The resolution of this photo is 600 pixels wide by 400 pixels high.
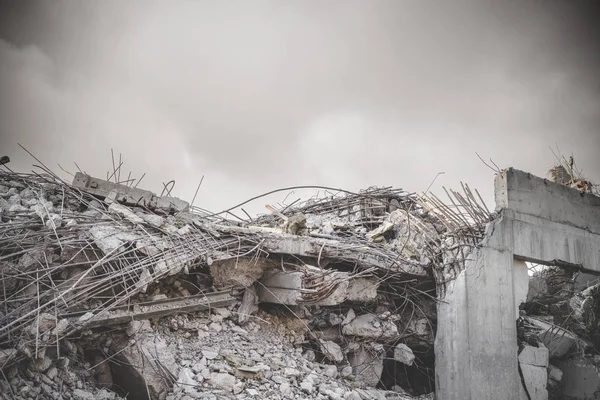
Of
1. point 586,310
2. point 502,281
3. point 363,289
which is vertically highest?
point 586,310

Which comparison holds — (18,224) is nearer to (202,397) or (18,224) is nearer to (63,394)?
(63,394)

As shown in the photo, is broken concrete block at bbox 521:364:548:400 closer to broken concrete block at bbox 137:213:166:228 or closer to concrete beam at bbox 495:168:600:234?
concrete beam at bbox 495:168:600:234

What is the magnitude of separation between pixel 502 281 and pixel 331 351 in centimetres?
280

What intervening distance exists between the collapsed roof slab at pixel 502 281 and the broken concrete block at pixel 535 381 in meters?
0.18

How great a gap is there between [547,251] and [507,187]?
1.25 m

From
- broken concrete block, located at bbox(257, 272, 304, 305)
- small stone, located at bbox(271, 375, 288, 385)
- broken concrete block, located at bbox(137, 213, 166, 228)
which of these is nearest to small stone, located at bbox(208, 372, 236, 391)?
small stone, located at bbox(271, 375, 288, 385)

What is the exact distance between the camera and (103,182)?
6059 millimetres

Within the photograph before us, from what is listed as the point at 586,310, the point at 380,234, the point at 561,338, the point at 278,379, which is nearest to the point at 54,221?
the point at 278,379

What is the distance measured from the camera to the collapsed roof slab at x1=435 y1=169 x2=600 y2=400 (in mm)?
5602

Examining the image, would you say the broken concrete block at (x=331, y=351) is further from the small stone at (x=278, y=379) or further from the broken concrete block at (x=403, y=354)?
the small stone at (x=278, y=379)

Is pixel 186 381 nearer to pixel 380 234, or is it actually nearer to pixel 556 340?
pixel 380 234

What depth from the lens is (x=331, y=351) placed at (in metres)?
5.55

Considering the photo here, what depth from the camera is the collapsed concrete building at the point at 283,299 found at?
413 centimetres

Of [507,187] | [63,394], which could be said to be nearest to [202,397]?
[63,394]
